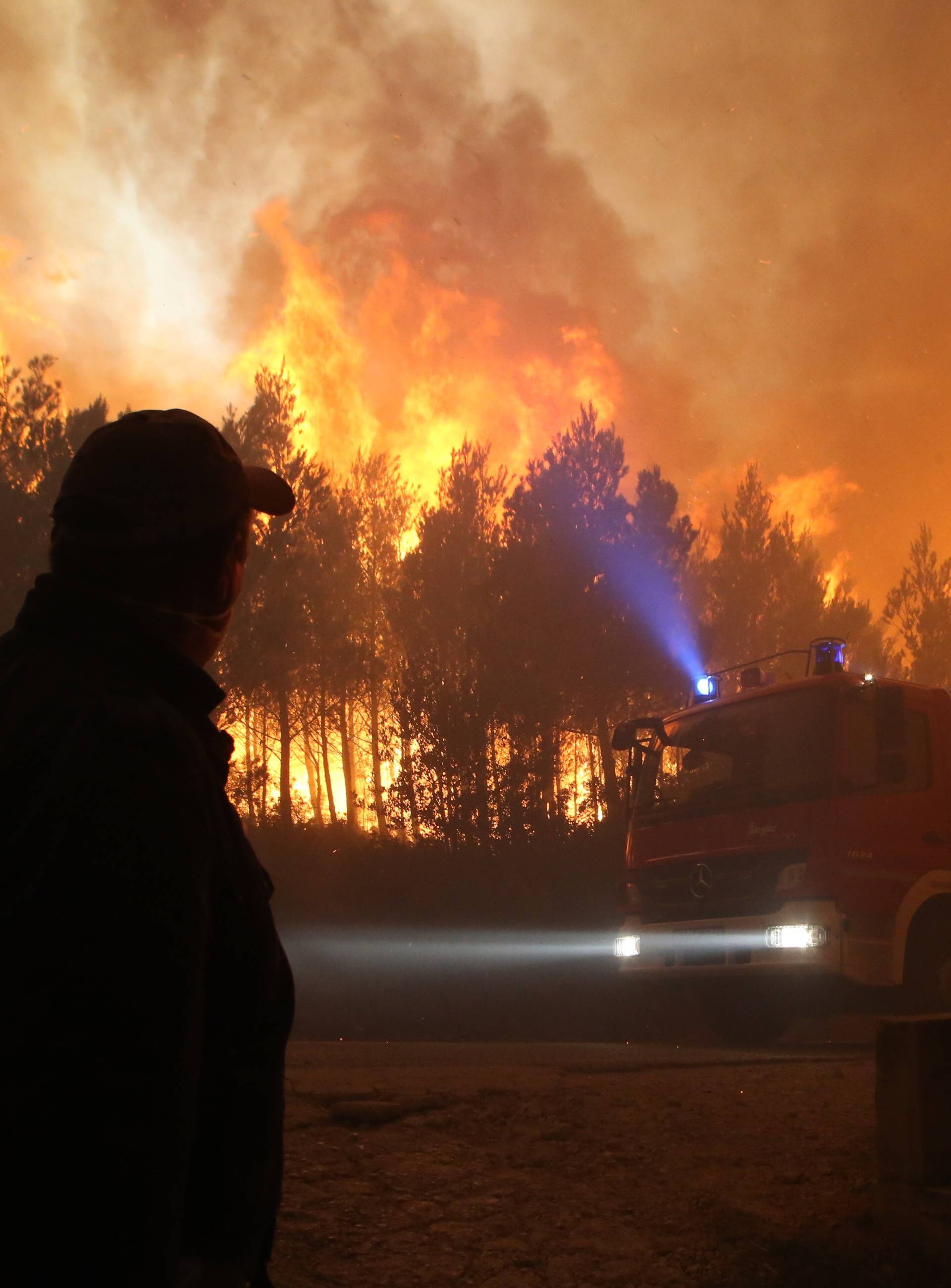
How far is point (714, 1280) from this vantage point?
131 inches

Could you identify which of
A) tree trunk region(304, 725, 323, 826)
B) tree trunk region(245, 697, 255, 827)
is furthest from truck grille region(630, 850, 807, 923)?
tree trunk region(304, 725, 323, 826)

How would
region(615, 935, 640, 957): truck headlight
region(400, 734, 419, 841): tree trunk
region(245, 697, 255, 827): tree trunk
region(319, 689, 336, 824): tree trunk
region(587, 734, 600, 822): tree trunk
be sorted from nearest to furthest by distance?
1. region(615, 935, 640, 957): truck headlight
2. region(400, 734, 419, 841): tree trunk
3. region(587, 734, 600, 822): tree trunk
4. region(245, 697, 255, 827): tree trunk
5. region(319, 689, 336, 824): tree trunk

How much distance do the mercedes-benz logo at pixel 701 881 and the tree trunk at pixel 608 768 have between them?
39.1 feet

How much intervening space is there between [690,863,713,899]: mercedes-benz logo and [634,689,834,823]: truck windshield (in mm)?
451

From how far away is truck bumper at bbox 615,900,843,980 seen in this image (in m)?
7.64

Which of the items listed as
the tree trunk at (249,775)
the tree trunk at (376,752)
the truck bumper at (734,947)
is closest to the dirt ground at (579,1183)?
the truck bumper at (734,947)

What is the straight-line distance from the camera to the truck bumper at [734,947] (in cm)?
764

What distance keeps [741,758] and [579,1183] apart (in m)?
5.11

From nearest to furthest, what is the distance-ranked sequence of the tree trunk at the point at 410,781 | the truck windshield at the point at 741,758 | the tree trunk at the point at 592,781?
the truck windshield at the point at 741,758 < the tree trunk at the point at 410,781 < the tree trunk at the point at 592,781

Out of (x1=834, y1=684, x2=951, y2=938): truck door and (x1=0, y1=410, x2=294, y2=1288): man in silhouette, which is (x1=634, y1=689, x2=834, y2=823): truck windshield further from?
(x1=0, y1=410, x2=294, y2=1288): man in silhouette

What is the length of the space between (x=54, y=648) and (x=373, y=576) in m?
32.5

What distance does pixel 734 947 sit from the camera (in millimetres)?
8172

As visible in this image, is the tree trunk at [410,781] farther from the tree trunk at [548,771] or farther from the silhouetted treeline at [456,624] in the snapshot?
the tree trunk at [548,771]

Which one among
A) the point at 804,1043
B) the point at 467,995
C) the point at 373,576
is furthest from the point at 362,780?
the point at 804,1043
